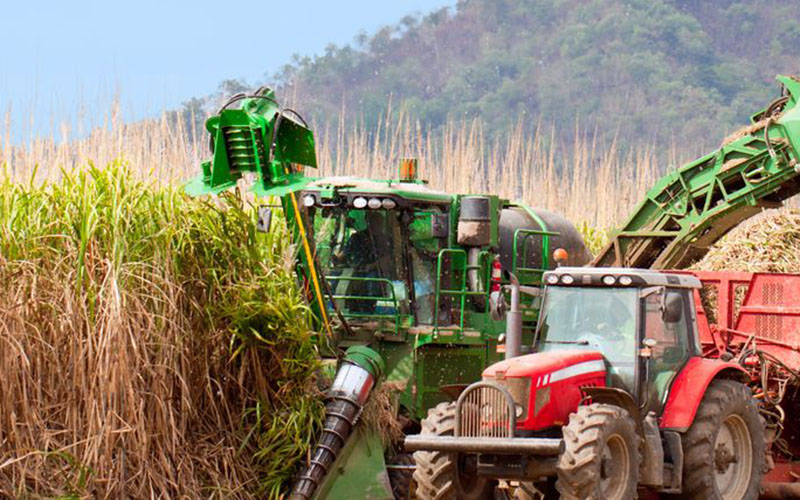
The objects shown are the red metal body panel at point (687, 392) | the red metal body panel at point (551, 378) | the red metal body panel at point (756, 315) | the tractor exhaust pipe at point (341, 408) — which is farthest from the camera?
the red metal body panel at point (756, 315)

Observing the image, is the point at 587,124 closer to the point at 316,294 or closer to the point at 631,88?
the point at 631,88

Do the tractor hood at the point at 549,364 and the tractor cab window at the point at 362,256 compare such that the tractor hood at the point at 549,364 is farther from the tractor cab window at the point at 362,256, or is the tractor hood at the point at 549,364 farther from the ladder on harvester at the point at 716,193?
the ladder on harvester at the point at 716,193

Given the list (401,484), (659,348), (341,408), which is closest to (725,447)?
(659,348)

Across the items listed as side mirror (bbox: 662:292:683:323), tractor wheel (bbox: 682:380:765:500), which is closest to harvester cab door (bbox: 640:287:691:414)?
side mirror (bbox: 662:292:683:323)

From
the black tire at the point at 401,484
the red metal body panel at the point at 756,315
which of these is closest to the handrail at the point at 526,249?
the red metal body panel at the point at 756,315

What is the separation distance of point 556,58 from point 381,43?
25.5 ft

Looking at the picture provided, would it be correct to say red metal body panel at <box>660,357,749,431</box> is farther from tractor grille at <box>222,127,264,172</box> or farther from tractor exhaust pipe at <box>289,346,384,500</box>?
tractor grille at <box>222,127,264,172</box>

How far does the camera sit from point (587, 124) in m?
54.9

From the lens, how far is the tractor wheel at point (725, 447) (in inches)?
364

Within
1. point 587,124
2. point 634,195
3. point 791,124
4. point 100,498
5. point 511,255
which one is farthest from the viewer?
point 587,124

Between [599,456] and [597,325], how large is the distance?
1393mm

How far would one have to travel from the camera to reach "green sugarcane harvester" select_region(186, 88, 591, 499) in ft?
34.4

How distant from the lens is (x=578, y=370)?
905 cm

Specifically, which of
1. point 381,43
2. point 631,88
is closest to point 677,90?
point 631,88
